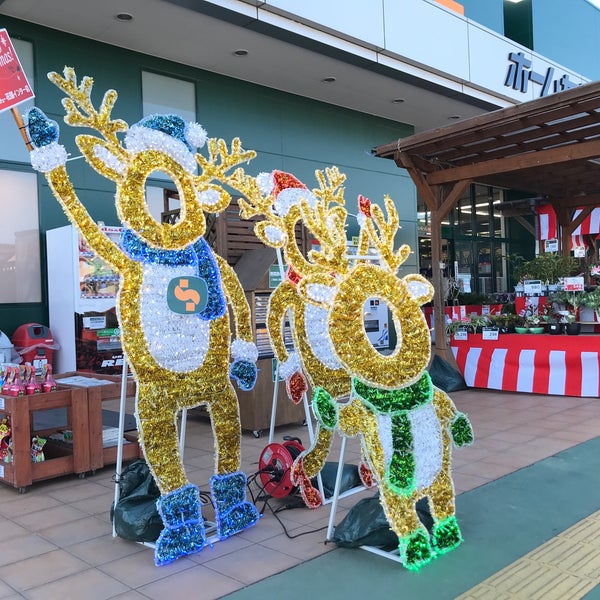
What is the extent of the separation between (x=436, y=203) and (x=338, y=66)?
2.60 m

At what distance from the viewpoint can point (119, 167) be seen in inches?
126

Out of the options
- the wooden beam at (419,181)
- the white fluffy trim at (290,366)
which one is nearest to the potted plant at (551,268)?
the wooden beam at (419,181)

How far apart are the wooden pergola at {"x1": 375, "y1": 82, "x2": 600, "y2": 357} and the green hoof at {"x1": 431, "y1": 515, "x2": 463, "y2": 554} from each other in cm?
465

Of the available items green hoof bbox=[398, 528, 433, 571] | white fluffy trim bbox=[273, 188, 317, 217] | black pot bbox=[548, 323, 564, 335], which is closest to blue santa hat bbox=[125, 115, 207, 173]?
white fluffy trim bbox=[273, 188, 317, 217]

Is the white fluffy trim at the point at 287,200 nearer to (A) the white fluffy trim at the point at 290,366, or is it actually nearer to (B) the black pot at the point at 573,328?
(A) the white fluffy trim at the point at 290,366

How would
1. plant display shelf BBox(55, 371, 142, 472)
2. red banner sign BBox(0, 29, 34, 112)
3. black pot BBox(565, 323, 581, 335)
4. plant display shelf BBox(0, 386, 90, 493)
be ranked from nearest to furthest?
red banner sign BBox(0, 29, 34, 112), plant display shelf BBox(0, 386, 90, 493), plant display shelf BBox(55, 371, 142, 472), black pot BBox(565, 323, 581, 335)

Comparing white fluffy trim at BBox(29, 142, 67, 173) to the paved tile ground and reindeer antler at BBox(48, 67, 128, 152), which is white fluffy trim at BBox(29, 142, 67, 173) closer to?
reindeer antler at BBox(48, 67, 128, 152)

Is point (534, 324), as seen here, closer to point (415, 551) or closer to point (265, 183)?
point (265, 183)

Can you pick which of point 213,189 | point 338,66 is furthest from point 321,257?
point 338,66

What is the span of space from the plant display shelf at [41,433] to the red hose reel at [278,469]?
148 cm

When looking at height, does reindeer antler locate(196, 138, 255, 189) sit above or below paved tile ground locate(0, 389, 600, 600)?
above

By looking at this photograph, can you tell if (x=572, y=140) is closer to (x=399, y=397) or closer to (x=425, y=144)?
(x=425, y=144)

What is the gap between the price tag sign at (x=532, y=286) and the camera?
328 inches

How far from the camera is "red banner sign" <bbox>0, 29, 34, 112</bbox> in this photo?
11.4ft
